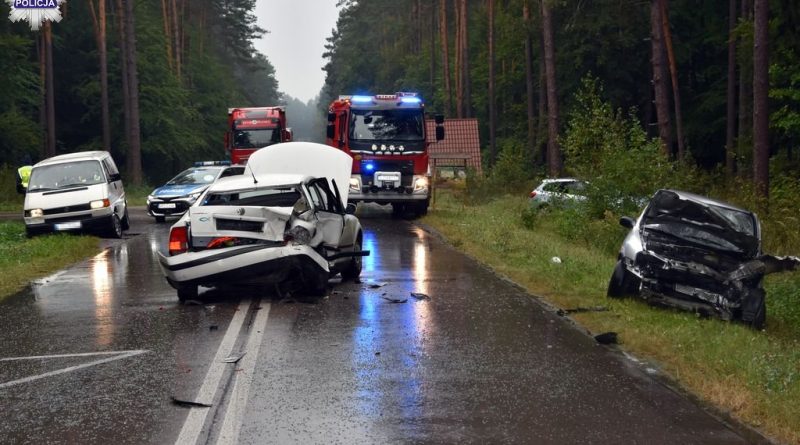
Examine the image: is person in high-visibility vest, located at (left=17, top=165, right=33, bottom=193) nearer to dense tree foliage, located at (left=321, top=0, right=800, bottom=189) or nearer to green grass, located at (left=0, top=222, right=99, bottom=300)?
green grass, located at (left=0, top=222, right=99, bottom=300)

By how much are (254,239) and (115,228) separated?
507 inches

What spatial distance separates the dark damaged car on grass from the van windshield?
51.0ft

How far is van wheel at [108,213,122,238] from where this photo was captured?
77.7 ft

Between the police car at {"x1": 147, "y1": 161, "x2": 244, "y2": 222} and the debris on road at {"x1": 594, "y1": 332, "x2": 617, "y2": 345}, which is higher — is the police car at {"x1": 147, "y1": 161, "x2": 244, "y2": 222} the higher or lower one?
the higher one

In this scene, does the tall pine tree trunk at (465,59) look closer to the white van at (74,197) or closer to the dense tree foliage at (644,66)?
the dense tree foliage at (644,66)

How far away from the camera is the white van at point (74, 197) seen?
906 inches

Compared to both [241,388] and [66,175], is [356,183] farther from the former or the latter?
[241,388]

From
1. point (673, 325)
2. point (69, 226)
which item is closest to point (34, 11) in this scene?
point (69, 226)

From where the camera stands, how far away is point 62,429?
6.70 metres

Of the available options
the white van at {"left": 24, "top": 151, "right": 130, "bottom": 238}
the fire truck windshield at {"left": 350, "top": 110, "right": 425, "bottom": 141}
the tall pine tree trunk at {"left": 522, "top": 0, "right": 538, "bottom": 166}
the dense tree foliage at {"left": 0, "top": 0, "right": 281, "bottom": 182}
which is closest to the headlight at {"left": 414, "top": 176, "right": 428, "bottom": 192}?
the fire truck windshield at {"left": 350, "top": 110, "right": 425, "bottom": 141}

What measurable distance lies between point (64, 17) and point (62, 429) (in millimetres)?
52820

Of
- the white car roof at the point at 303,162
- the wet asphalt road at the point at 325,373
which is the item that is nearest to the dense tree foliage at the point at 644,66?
the white car roof at the point at 303,162

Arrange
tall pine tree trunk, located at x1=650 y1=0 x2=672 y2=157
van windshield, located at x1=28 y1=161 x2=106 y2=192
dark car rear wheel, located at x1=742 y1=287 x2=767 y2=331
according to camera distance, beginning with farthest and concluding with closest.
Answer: tall pine tree trunk, located at x1=650 y1=0 x2=672 y2=157 → van windshield, located at x1=28 y1=161 x2=106 y2=192 → dark car rear wheel, located at x1=742 y1=287 x2=767 y2=331

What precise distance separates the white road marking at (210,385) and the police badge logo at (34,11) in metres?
35.8
